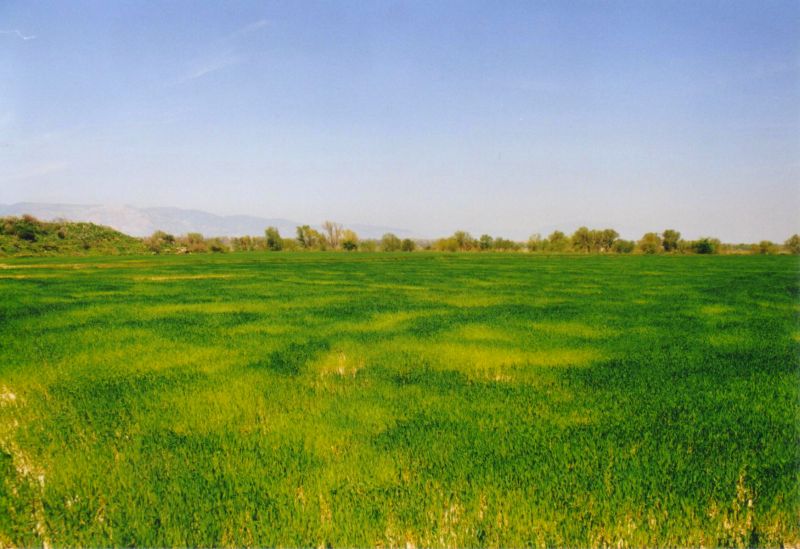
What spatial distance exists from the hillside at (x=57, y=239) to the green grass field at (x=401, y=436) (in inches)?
2593

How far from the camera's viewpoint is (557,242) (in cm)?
9512

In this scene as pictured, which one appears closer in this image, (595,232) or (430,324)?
(430,324)

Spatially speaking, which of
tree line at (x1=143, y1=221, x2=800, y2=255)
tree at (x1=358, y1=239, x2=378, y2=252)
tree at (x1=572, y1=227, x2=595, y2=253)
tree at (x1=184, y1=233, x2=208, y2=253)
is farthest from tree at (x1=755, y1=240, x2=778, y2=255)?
tree at (x1=184, y1=233, x2=208, y2=253)

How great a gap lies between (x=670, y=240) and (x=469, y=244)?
135 ft

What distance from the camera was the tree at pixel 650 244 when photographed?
85750 mm

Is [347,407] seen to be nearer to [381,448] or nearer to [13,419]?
[381,448]

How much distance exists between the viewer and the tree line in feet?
265

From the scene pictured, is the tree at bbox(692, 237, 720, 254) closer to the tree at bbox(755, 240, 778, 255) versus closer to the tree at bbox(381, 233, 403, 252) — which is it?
the tree at bbox(755, 240, 778, 255)

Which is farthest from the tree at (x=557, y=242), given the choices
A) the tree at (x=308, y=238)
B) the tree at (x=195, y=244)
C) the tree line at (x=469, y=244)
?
the tree at (x=195, y=244)

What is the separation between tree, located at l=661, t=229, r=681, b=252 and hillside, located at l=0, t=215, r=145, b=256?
102 meters

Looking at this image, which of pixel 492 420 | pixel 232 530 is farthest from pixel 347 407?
pixel 232 530

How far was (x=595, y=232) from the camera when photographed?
91.0 meters

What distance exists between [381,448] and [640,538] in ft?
7.33

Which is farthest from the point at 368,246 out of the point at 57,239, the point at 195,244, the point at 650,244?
the point at 650,244
